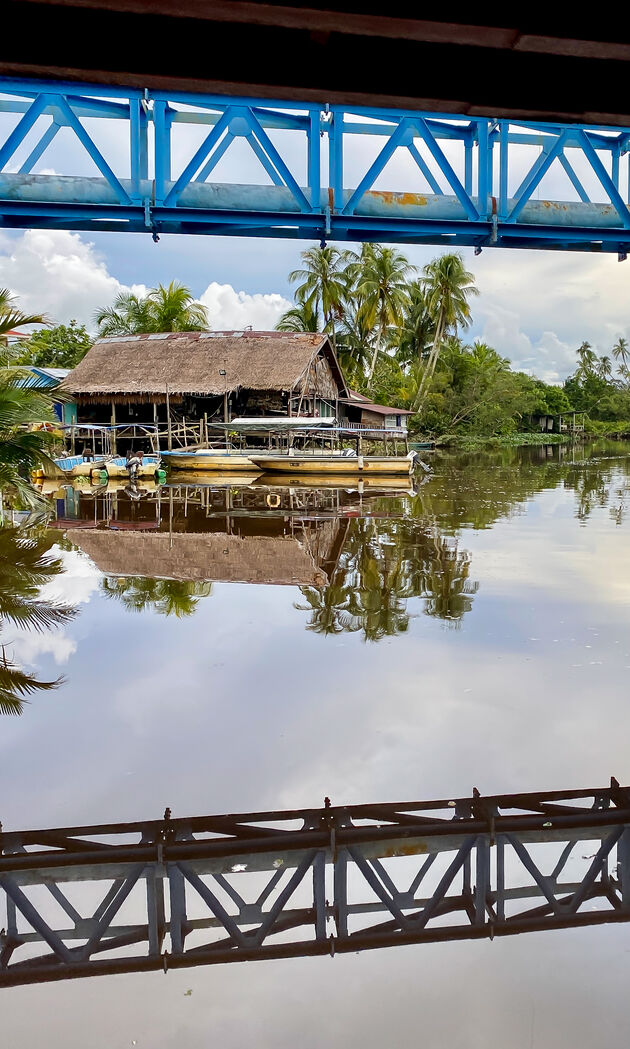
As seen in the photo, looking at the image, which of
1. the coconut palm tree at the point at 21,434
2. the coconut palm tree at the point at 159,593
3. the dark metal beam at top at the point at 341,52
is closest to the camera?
the dark metal beam at top at the point at 341,52

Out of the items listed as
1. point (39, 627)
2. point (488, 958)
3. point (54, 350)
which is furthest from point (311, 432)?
point (488, 958)

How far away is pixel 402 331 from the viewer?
5231cm

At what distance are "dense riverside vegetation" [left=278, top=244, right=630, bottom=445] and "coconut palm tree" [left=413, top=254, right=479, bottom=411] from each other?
6 centimetres

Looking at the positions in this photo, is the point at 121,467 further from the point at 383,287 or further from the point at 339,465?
the point at 383,287

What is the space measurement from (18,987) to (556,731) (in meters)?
3.40

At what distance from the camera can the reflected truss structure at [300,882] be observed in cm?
319

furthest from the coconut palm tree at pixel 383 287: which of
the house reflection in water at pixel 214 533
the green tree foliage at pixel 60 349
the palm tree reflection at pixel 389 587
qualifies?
the palm tree reflection at pixel 389 587

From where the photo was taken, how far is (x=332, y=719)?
5.39 meters

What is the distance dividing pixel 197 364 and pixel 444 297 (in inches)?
800

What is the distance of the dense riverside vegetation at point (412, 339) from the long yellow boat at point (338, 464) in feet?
65.0

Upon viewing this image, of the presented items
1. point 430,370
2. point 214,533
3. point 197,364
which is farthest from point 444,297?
point 214,533

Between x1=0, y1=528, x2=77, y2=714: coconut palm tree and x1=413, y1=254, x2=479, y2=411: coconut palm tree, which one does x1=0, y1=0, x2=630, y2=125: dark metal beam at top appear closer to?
x1=0, y1=528, x2=77, y2=714: coconut palm tree

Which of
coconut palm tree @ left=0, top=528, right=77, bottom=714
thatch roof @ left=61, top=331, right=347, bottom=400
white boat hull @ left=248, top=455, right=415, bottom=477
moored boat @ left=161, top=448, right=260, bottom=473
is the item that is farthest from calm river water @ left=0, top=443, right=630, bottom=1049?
thatch roof @ left=61, top=331, right=347, bottom=400

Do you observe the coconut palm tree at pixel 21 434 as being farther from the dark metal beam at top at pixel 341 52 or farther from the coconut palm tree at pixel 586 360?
the coconut palm tree at pixel 586 360
